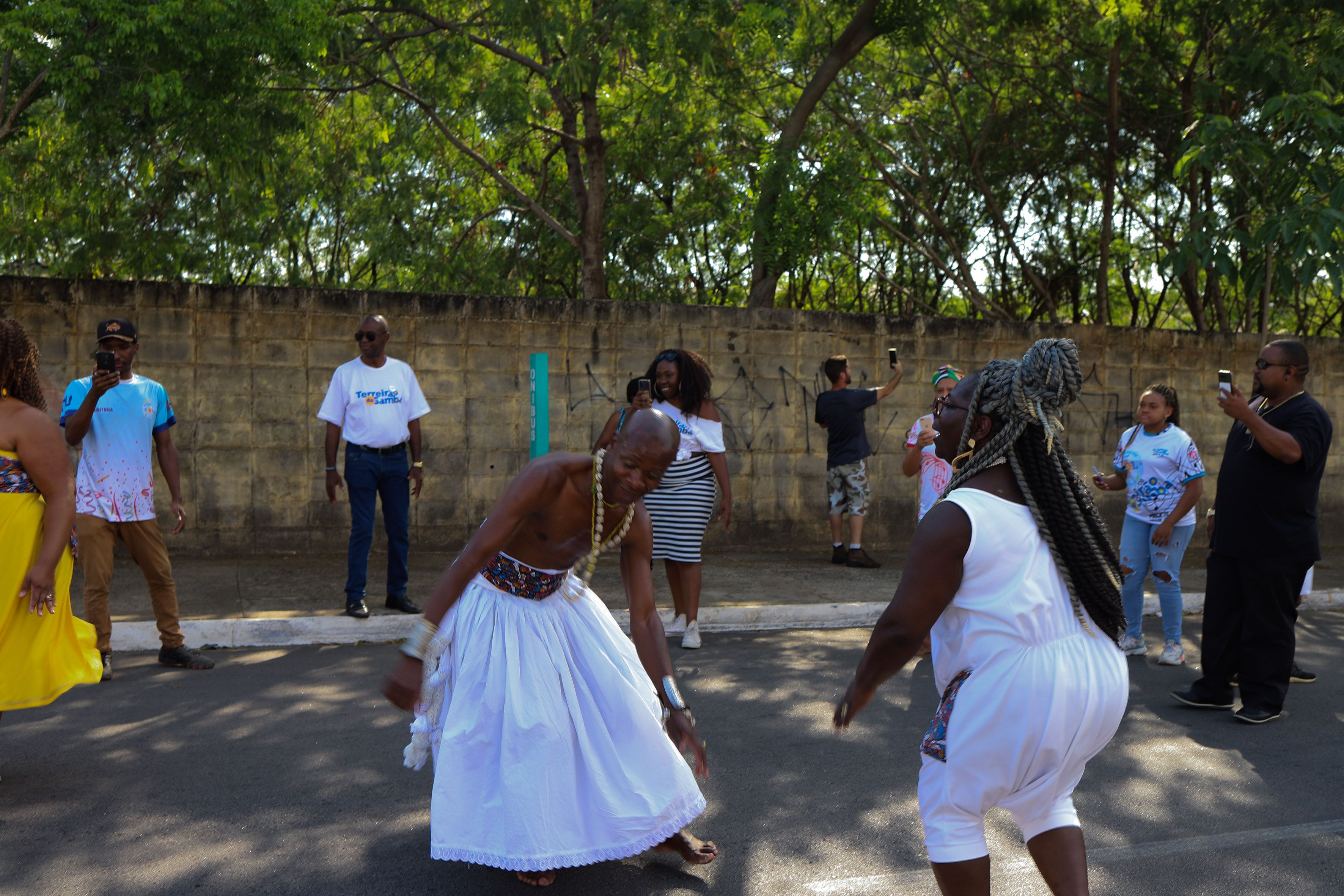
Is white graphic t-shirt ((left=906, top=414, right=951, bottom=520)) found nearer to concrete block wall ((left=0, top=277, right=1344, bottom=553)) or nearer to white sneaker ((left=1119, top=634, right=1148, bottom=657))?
white sneaker ((left=1119, top=634, right=1148, bottom=657))

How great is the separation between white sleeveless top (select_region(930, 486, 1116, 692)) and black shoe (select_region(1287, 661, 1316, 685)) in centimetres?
449

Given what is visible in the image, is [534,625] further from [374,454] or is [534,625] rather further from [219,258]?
[219,258]

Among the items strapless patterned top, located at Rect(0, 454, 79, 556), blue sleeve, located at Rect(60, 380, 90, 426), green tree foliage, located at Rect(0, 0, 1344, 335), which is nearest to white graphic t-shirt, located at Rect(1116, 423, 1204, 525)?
green tree foliage, located at Rect(0, 0, 1344, 335)

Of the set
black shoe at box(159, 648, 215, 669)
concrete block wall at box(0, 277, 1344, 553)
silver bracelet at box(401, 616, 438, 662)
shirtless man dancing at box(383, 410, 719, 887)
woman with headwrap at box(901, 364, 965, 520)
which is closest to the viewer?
silver bracelet at box(401, 616, 438, 662)

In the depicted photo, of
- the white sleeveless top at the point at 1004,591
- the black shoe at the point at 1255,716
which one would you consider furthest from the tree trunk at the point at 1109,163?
the white sleeveless top at the point at 1004,591

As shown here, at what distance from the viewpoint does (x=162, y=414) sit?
6.04 m

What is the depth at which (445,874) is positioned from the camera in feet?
11.0

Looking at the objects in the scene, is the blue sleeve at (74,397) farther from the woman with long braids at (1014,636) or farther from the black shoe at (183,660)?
the woman with long braids at (1014,636)

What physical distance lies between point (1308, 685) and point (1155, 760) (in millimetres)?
2037

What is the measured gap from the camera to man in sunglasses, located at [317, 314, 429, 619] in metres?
7.15

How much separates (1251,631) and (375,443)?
5131mm

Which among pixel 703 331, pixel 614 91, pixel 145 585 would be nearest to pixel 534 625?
pixel 145 585

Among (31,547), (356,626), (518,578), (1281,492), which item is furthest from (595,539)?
(356,626)

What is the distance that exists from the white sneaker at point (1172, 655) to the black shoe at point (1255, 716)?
3.59 feet
